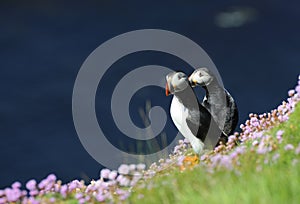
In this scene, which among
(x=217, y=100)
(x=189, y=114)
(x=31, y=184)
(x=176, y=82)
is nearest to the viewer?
(x=31, y=184)

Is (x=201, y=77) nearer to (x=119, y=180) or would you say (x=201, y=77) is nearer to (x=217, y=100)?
(x=217, y=100)

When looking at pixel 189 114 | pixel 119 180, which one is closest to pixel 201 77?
pixel 189 114

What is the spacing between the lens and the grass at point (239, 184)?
545cm

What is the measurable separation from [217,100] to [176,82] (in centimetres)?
80

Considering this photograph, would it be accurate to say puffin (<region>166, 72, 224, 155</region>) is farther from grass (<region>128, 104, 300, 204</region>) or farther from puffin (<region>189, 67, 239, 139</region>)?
grass (<region>128, 104, 300, 204</region>)

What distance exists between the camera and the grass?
5.45 metres

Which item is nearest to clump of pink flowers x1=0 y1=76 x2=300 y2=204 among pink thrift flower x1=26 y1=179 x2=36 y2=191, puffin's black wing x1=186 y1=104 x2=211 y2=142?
pink thrift flower x1=26 y1=179 x2=36 y2=191

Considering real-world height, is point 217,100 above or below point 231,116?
above

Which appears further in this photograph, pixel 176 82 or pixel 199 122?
pixel 199 122

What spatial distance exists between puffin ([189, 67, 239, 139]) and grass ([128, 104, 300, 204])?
7.43ft

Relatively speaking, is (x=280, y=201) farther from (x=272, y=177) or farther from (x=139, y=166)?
(x=139, y=166)

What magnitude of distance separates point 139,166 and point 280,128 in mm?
2310

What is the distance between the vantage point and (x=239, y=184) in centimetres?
575

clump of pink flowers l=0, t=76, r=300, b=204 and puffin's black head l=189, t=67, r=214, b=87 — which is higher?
puffin's black head l=189, t=67, r=214, b=87
